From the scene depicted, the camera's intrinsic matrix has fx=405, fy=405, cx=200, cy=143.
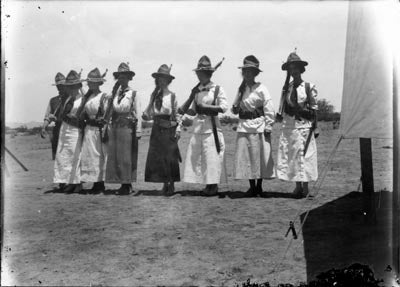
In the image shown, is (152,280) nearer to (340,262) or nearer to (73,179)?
(340,262)

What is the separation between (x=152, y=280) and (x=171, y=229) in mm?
1154

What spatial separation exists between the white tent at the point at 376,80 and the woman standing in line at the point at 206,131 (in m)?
2.37

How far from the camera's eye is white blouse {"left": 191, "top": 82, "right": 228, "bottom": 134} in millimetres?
6000

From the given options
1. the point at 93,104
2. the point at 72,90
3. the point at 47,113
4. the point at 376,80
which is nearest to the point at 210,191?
the point at 93,104

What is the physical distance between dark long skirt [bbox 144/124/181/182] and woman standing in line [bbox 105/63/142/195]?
279mm

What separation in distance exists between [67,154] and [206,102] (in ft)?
7.80

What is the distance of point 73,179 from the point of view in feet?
20.8

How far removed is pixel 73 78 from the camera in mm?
6359

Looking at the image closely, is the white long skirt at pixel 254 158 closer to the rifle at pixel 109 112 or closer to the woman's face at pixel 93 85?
the rifle at pixel 109 112

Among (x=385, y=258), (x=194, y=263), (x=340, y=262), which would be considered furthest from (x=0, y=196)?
(x=385, y=258)

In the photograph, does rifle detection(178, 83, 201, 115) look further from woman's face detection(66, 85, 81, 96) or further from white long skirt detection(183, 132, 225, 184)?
woman's face detection(66, 85, 81, 96)

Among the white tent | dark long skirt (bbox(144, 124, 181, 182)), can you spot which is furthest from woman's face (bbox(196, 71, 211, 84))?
the white tent

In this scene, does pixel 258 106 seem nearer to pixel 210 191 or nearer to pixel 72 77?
pixel 210 191

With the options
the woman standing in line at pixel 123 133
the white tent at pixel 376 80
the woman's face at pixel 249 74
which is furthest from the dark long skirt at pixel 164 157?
the white tent at pixel 376 80
